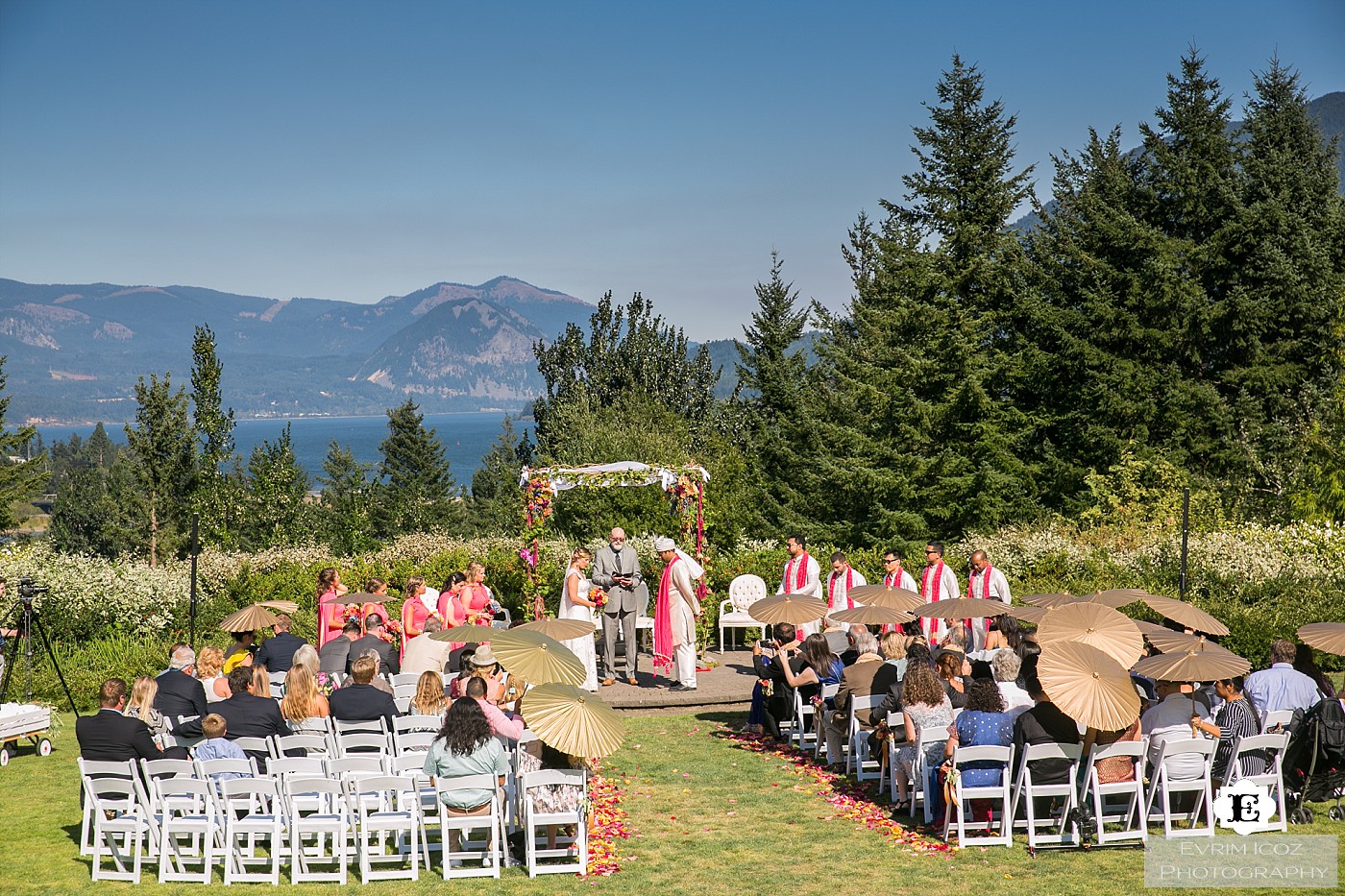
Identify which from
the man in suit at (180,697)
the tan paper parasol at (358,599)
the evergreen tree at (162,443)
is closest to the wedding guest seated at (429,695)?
the man in suit at (180,697)

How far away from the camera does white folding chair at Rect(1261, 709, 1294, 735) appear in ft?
30.6

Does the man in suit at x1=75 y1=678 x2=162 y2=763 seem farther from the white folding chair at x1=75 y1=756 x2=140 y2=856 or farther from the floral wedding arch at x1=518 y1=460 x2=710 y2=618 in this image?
the floral wedding arch at x1=518 y1=460 x2=710 y2=618

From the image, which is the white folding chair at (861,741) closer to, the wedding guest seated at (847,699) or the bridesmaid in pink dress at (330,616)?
the wedding guest seated at (847,699)

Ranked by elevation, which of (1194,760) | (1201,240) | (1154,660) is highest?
(1201,240)

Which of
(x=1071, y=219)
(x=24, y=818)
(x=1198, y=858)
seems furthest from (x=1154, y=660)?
(x=1071, y=219)

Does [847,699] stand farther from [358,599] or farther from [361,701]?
[358,599]

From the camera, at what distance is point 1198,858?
8359 mm

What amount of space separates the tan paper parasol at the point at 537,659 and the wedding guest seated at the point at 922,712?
108 inches

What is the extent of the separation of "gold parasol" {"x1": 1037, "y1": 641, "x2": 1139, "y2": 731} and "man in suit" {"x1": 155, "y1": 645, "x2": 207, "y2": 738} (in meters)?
6.95

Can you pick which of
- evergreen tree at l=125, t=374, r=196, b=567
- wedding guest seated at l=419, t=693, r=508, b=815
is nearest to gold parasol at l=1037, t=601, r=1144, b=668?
wedding guest seated at l=419, t=693, r=508, b=815

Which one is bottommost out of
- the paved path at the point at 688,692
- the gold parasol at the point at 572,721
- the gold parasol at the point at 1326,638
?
the paved path at the point at 688,692

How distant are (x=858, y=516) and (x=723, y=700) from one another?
799 inches

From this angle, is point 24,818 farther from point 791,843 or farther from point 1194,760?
point 1194,760

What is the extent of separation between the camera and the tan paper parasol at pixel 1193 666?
9.00m
